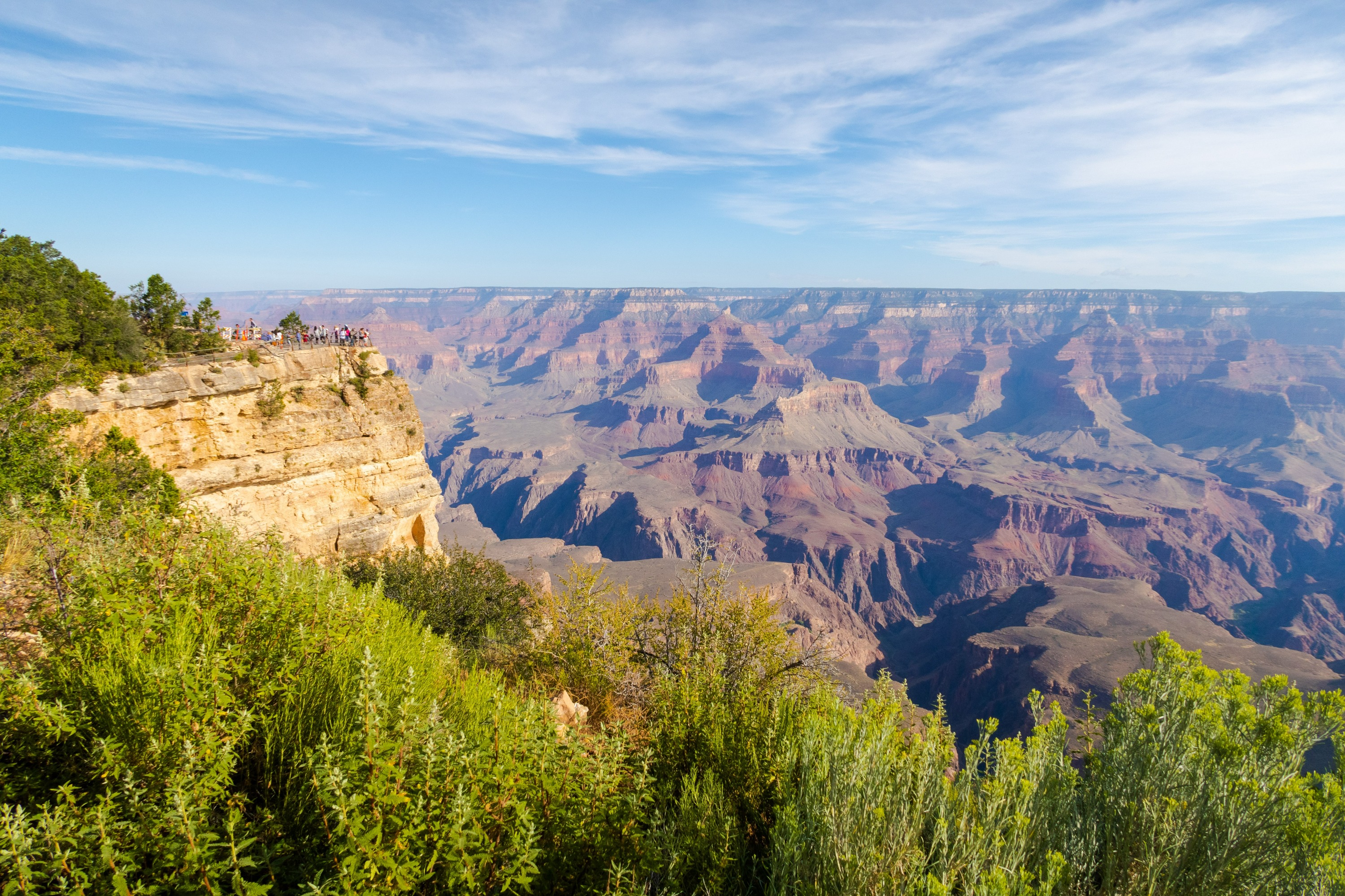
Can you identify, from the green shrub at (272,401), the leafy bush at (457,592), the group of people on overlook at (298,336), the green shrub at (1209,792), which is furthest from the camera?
the group of people on overlook at (298,336)

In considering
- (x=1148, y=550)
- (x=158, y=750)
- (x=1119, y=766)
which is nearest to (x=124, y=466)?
(x=158, y=750)

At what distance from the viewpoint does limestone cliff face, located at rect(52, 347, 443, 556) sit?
19.3m

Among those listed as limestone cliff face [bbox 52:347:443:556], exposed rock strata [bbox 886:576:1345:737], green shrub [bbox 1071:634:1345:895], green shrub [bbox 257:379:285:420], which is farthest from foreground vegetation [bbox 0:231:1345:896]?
exposed rock strata [bbox 886:576:1345:737]

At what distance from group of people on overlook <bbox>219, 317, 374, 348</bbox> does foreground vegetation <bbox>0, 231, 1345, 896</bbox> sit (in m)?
20.3

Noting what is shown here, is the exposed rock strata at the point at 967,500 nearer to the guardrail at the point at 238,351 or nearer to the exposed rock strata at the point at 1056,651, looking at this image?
the exposed rock strata at the point at 1056,651

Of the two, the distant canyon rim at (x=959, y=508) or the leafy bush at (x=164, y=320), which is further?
the distant canyon rim at (x=959, y=508)

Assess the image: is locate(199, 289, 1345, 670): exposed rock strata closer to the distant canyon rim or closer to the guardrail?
the distant canyon rim

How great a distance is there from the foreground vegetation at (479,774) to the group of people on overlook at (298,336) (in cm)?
2029

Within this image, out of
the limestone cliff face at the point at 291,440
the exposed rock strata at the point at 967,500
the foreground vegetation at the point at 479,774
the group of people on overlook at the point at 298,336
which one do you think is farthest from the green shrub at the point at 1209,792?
the exposed rock strata at the point at 967,500

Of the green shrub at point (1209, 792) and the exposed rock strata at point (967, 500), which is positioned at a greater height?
the green shrub at point (1209, 792)

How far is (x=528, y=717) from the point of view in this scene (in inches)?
201

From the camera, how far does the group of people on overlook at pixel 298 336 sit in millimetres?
25422

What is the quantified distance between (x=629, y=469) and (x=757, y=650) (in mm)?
142371

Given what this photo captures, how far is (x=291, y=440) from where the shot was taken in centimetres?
2338
